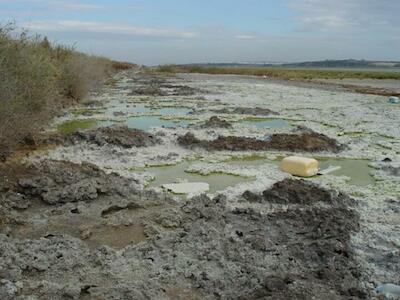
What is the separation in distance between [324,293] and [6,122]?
7607mm

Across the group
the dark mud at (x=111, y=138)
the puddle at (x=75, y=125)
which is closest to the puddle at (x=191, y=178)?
the dark mud at (x=111, y=138)

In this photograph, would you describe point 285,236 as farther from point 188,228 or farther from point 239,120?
point 239,120

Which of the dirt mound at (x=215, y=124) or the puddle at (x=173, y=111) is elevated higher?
the dirt mound at (x=215, y=124)

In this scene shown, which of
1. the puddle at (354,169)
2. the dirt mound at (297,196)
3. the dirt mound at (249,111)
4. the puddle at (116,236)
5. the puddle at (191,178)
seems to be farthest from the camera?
the dirt mound at (249,111)

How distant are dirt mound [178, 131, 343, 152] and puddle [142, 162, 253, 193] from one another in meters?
2.47

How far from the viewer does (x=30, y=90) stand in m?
14.2

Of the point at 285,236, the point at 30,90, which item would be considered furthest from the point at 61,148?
the point at 285,236

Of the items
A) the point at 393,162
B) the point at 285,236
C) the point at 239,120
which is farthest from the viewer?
the point at 239,120

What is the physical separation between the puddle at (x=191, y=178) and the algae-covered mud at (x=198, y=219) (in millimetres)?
44

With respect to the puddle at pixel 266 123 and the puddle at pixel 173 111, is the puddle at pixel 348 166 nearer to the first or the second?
the puddle at pixel 266 123

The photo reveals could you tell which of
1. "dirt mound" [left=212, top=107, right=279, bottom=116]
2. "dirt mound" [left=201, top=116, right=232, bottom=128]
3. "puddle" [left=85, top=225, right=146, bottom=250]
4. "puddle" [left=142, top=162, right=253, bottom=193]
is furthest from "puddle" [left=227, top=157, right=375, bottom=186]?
"dirt mound" [left=212, top=107, right=279, bottom=116]

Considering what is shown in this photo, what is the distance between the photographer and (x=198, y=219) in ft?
25.2

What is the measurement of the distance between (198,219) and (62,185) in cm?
317

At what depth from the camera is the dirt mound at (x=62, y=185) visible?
876 cm
